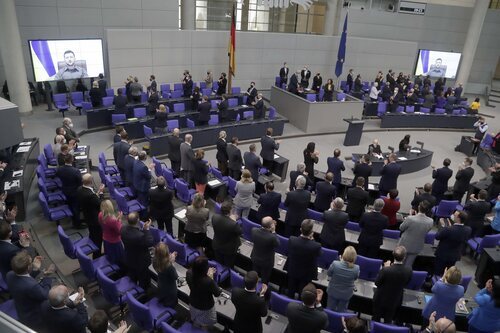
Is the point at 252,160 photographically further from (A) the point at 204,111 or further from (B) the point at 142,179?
(A) the point at 204,111

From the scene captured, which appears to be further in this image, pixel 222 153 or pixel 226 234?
pixel 222 153

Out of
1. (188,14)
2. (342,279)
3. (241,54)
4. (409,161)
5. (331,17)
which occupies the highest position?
(331,17)

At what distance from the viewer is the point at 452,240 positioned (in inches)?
269

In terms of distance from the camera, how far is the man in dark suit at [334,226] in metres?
6.65

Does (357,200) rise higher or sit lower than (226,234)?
lower

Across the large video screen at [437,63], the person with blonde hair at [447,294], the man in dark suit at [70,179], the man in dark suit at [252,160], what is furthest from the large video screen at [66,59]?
the large video screen at [437,63]

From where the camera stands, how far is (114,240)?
251 inches

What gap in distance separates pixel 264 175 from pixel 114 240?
5.55 metres

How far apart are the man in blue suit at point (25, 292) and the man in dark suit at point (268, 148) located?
7248 mm

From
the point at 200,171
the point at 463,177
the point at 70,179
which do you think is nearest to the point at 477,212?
the point at 463,177

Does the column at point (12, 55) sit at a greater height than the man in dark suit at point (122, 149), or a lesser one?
greater

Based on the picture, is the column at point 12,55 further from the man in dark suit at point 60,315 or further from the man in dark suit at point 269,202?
the man in dark suit at point 60,315

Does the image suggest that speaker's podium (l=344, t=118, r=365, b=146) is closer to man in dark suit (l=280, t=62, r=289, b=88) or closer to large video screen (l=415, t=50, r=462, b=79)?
man in dark suit (l=280, t=62, r=289, b=88)

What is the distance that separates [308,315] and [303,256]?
58.5 inches
